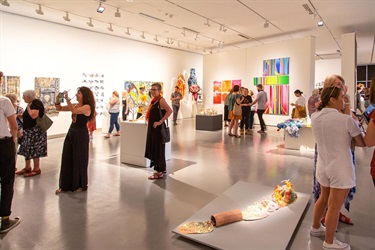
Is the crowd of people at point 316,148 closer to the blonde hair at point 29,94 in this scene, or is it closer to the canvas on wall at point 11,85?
the blonde hair at point 29,94

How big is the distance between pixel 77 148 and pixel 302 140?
5.31 metres

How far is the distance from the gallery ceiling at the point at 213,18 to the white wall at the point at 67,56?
12.7 inches

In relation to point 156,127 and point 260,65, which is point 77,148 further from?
point 260,65

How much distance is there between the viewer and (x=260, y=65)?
12344 mm

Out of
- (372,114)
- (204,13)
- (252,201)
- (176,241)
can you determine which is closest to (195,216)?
(176,241)

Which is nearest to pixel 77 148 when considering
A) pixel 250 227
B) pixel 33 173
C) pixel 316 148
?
pixel 33 173

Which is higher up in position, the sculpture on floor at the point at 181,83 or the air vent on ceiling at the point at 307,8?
the air vent on ceiling at the point at 307,8

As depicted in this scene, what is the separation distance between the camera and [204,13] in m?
8.39

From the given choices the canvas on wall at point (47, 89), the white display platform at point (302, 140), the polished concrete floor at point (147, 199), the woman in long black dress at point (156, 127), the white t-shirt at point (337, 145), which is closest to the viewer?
the white t-shirt at point (337, 145)

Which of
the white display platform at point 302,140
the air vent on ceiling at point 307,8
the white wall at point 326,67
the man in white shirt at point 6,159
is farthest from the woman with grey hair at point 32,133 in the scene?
the white wall at point 326,67

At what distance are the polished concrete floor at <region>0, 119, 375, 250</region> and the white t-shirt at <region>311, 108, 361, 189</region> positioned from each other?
2.39 feet

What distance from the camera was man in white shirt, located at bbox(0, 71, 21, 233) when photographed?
285 centimetres

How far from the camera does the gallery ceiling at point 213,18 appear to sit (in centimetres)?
746

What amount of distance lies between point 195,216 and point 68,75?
814cm
